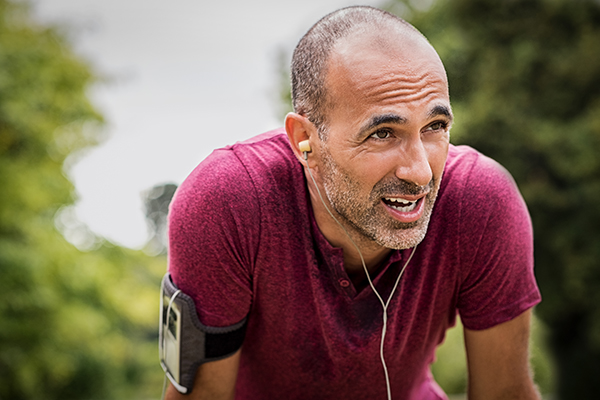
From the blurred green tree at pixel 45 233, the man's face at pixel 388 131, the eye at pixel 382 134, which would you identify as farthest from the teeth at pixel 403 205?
the blurred green tree at pixel 45 233

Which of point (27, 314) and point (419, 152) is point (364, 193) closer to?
point (419, 152)

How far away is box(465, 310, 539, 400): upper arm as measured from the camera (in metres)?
1.61

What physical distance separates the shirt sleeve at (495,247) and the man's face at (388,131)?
0.18 m

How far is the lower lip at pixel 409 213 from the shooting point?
4.68 feet

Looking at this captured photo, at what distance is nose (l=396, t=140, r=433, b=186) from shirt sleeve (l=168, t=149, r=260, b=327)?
402mm

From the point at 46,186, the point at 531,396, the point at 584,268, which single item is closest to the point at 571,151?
the point at 584,268

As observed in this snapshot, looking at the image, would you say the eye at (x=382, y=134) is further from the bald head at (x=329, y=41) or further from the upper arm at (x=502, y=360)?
the upper arm at (x=502, y=360)

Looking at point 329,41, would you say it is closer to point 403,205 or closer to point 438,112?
point 438,112

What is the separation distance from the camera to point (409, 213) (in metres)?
1.44

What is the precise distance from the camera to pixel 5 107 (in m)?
4.88

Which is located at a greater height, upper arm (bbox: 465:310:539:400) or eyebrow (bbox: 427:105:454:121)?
eyebrow (bbox: 427:105:454:121)

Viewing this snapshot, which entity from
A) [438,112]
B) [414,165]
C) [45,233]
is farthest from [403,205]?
[45,233]

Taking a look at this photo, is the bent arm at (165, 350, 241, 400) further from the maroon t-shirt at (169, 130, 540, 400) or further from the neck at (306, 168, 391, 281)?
the neck at (306, 168, 391, 281)

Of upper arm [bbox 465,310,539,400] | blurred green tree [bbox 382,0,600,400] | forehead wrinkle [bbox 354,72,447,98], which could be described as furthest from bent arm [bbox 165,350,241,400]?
blurred green tree [bbox 382,0,600,400]
